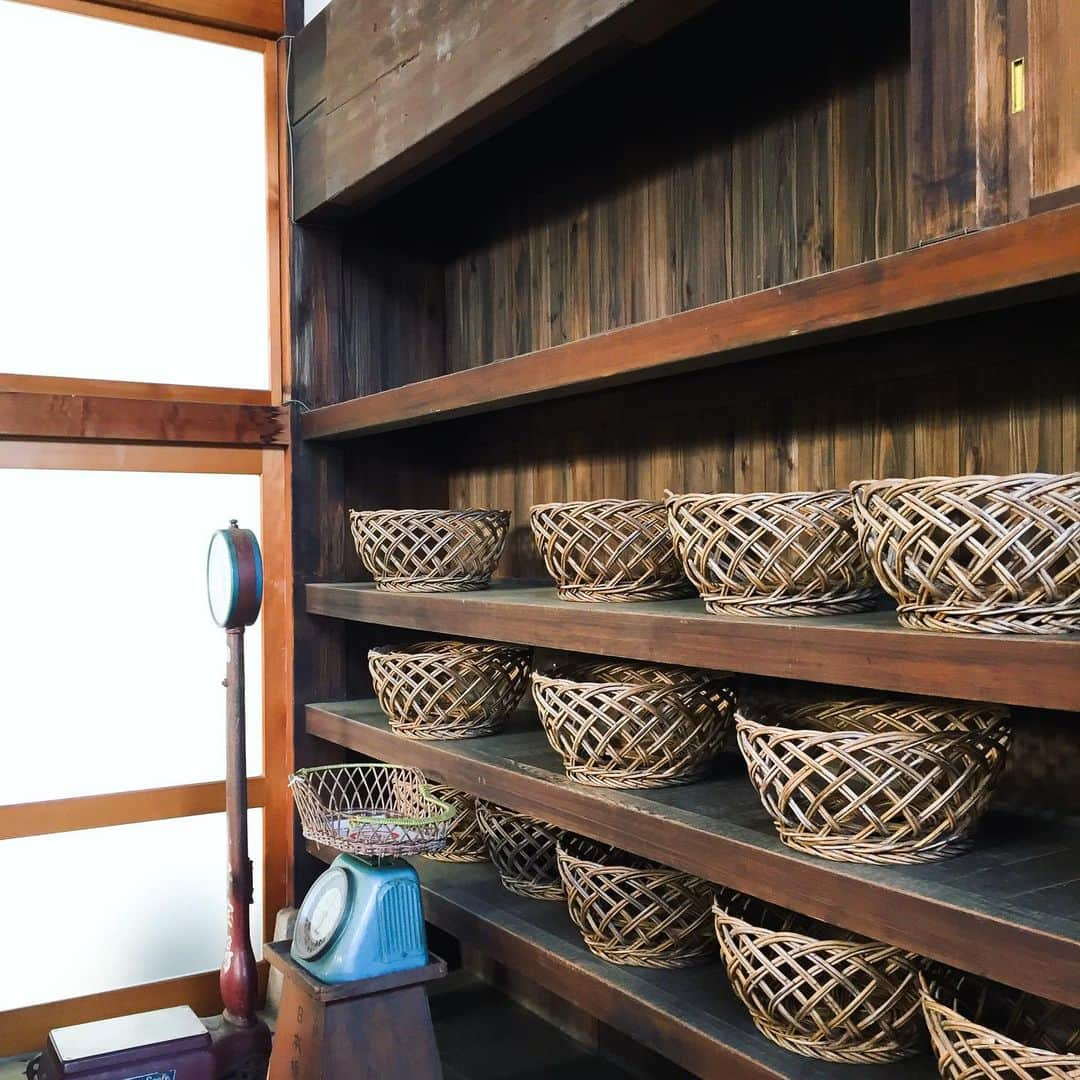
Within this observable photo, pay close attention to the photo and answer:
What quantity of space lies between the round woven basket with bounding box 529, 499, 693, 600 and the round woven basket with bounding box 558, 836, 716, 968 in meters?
0.45

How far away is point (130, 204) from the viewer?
2773 millimetres

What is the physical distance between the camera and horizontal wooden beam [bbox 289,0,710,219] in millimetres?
1801

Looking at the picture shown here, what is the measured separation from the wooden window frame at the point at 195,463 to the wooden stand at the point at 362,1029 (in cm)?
94

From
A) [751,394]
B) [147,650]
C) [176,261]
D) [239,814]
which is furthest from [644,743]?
[176,261]

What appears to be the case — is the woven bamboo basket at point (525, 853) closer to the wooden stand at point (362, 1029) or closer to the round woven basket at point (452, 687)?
the round woven basket at point (452, 687)

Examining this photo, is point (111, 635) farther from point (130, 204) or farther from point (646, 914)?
point (646, 914)

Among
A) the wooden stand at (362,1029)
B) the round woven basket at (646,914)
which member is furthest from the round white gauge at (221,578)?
the round woven basket at (646,914)

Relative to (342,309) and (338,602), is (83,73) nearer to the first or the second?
(342,309)

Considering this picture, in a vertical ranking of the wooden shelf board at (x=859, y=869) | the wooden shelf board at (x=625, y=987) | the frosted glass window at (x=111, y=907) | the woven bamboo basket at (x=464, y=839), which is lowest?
the frosted glass window at (x=111, y=907)

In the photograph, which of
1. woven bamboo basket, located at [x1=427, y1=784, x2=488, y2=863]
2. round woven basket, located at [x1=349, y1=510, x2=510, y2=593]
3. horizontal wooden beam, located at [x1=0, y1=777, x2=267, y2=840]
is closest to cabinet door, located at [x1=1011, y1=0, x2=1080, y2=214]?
round woven basket, located at [x1=349, y1=510, x2=510, y2=593]

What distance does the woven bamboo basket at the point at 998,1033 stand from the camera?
1209 millimetres

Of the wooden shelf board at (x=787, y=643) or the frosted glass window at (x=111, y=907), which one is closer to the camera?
the wooden shelf board at (x=787, y=643)

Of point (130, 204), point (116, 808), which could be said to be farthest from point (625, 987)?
point (130, 204)

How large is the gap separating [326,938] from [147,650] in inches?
44.6
